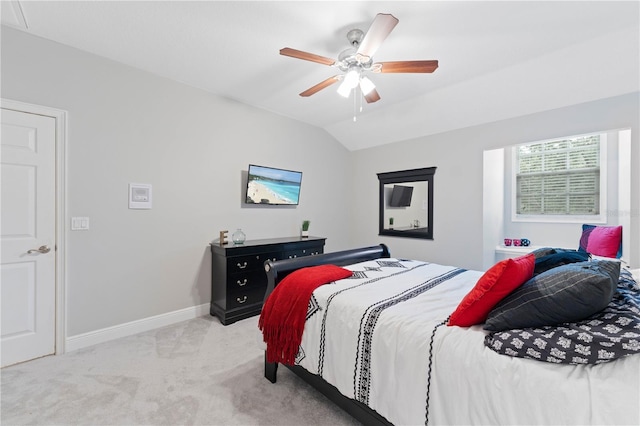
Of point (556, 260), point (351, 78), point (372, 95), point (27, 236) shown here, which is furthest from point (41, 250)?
point (556, 260)

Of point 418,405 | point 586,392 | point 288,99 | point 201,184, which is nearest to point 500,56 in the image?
point 288,99

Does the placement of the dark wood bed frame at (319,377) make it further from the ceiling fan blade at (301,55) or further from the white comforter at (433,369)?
A: the ceiling fan blade at (301,55)

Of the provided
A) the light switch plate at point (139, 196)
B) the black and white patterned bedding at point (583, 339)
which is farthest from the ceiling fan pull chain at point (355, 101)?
the black and white patterned bedding at point (583, 339)

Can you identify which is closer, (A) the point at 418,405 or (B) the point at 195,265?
(A) the point at 418,405

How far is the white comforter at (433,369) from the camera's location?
946 mm

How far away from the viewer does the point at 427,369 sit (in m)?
1.25

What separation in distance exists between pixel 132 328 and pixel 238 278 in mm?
1147

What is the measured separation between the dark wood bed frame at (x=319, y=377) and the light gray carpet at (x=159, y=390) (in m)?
0.12

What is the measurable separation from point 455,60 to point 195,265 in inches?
142

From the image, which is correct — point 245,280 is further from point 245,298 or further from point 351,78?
point 351,78

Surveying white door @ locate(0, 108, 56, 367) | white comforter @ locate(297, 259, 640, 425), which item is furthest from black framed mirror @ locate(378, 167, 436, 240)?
white door @ locate(0, 108, 56, 367)

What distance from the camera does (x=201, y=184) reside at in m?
3.45

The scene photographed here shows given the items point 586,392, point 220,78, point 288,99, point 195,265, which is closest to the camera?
point 586,392

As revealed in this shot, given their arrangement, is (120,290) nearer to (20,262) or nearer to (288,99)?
(20,262)
